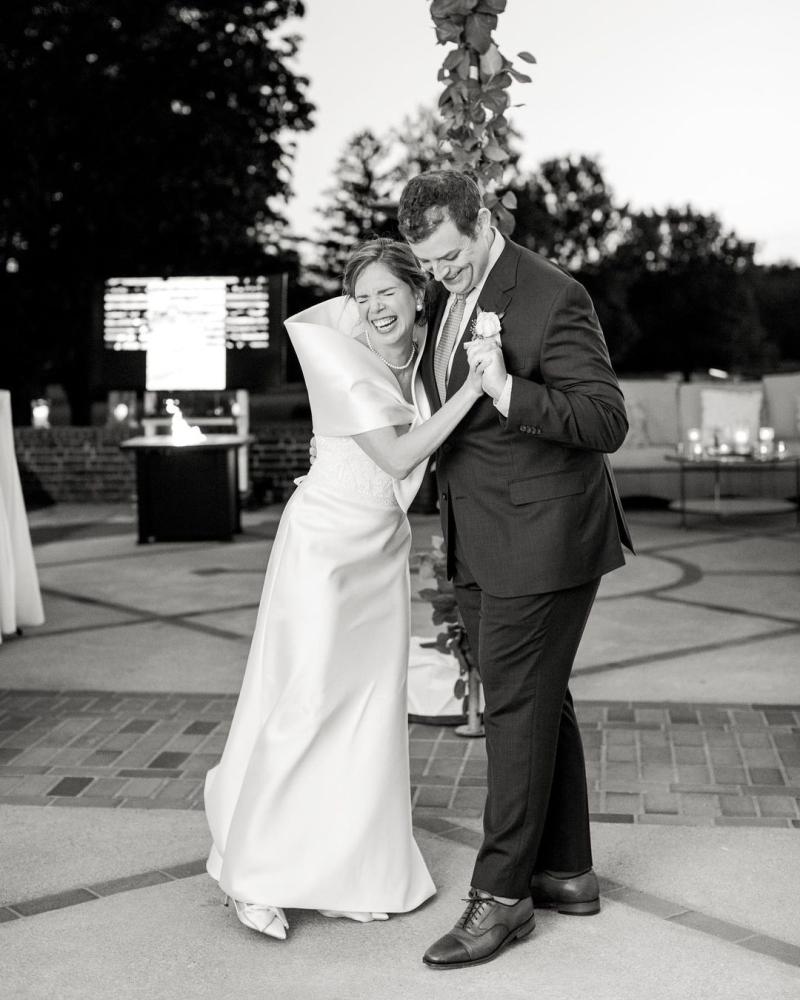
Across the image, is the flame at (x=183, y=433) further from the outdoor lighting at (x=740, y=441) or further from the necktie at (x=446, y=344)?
the necktie at (x=446, y=344)

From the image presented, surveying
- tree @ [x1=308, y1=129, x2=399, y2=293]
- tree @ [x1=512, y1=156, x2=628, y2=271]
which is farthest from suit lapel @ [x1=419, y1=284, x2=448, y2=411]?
tree @ [x1=512, y1=156, x2=628, y2=271]

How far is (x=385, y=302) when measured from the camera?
10.8ft

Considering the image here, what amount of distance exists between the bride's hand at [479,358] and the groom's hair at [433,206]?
0.27 metres

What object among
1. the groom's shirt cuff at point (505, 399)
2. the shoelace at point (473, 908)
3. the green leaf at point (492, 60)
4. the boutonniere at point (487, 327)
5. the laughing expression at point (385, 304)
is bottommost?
the shoelace at point (473, 908)

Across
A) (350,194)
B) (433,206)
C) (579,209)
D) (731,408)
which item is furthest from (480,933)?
(579,209)

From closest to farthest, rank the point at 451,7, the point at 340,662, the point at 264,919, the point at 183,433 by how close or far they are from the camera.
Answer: the point at 264,919 → the point at 340,662 → the point at 451,7 → the point at 183,433

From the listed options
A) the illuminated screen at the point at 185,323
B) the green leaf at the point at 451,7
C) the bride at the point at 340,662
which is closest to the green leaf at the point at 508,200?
the green leaf at the point at 451,7

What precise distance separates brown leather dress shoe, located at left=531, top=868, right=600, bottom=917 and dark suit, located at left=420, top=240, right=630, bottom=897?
0.21 meters

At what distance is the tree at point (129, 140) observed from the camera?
2045 centimetres

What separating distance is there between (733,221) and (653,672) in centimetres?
6851

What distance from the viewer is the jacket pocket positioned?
315cm

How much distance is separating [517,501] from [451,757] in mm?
2040

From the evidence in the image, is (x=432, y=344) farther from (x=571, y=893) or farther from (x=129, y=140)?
(x=129, y=140)

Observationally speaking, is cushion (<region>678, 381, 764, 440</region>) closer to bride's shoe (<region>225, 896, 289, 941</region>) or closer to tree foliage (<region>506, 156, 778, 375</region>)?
bride's shoe (<region>225, 896, 289, 941</region>)
